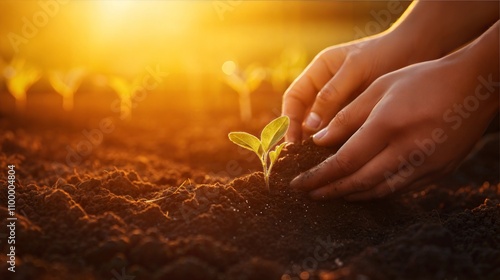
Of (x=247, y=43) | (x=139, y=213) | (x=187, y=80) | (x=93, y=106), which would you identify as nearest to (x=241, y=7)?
(x=247, y=43)

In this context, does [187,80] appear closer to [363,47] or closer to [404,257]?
[363,47]

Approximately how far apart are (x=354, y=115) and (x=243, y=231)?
593 millimetres

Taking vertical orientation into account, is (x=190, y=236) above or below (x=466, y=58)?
below

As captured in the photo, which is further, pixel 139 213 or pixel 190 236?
pixel 139 213

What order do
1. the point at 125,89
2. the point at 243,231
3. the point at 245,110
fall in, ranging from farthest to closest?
the point at 245,110, the point at 125,89, the point at 243,231

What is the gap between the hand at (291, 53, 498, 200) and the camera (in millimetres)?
1602

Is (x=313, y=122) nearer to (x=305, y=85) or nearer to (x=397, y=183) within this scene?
(x=305, y=85)

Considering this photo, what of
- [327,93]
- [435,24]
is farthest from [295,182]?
[435,24]

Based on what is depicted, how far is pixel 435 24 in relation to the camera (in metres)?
2.22

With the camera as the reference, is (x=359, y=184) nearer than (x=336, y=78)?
Yes

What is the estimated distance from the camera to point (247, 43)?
9.11 meters

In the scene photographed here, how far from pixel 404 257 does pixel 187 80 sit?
4.99 meters

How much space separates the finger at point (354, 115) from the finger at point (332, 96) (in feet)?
0.94

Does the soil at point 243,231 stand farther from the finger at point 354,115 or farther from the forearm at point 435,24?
the forearm at point 435,24
